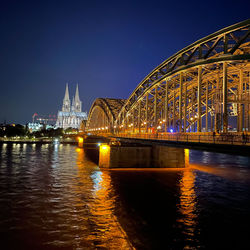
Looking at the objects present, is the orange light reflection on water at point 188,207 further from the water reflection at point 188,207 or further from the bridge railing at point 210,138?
the bridge railing at point 210,138

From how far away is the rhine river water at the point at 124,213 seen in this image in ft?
47.9

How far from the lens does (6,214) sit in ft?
62.0

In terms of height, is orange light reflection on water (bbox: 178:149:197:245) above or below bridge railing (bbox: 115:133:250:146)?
below

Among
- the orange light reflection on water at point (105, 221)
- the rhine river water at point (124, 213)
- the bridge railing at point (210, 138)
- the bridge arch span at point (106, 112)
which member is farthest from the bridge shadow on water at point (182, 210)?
the bridge arch span at point (106, 112)

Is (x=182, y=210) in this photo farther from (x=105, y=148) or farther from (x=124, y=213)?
(x=105, y=148)

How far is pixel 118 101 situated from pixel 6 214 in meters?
92.1

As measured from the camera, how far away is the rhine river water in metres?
14.6

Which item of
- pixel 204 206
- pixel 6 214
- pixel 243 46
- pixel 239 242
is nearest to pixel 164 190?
pixel 204 206

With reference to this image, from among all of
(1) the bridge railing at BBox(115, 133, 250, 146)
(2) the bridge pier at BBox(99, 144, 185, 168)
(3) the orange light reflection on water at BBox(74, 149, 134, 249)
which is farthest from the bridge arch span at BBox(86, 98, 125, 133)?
(3) the orange light reflection on water at BBox(74, 149, 134, 249)

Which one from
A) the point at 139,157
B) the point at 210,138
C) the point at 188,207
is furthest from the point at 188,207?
the point at 139,157

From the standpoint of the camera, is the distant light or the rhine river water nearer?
the rhine river water

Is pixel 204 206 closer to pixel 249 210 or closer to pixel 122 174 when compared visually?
pixel 249 210

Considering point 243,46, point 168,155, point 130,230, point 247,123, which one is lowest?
point 130,230

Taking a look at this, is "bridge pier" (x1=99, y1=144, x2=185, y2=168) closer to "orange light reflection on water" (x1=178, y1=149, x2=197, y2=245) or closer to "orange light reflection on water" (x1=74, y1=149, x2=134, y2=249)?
"orange light reflection on water" (x1=178, y1=149, x2=197, y2=245)
